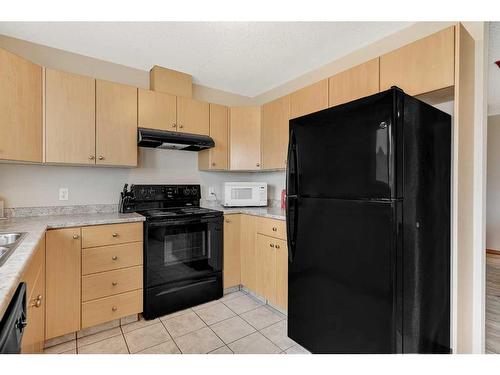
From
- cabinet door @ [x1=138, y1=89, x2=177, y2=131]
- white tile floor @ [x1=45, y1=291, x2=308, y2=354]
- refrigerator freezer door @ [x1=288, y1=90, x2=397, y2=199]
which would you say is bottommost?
white tile floor @ [x1=45, y1=291, x2=308, y2=354]

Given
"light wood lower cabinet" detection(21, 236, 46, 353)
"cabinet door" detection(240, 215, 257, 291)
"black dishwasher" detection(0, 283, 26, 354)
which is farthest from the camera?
"cabinet door" detection(240, 215, 257, 291)

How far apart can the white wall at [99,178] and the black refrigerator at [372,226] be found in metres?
1.49

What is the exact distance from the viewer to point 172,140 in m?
2.54

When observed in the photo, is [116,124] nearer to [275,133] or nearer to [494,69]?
[275,133]

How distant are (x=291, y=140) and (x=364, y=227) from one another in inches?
29.6

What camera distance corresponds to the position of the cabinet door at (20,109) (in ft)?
5.85

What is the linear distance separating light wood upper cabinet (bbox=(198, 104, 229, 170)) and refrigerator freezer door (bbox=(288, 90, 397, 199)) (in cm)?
135

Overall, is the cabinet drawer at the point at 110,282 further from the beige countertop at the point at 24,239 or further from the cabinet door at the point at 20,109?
the cabinet door at the point at 20,109

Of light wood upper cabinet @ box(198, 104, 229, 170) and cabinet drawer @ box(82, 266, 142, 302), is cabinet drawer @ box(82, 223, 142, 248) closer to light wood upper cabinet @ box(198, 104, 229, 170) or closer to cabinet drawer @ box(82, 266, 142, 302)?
cabinet drawer @ box(82, 266, 142, 302)

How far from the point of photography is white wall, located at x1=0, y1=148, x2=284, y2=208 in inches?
86.0

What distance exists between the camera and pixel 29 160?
1.94 m

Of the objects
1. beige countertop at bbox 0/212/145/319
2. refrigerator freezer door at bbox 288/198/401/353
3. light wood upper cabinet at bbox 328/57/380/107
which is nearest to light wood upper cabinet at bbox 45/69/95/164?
beige countertop at bbox 0/212/145/319

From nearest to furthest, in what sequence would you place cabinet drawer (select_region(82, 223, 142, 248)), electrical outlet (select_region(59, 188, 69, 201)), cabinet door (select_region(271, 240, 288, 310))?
cabinet drawer (select_region(82, 223, 142, 248)), cabinet door (select_region(271, 240, 288, 310)), electrical outlet (select_region(59, 188, 69, 201))
